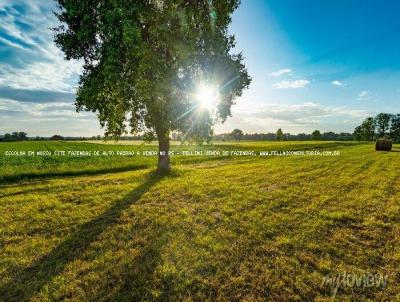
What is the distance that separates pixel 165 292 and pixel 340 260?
440cm

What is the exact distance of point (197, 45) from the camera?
1589 centimetres

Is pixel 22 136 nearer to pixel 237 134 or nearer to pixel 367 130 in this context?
pixel 237 134

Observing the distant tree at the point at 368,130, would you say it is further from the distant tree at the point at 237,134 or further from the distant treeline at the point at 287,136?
the distant tree at the point at 237,134

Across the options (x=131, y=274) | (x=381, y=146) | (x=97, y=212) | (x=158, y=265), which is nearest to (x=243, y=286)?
(x=158, y=265)

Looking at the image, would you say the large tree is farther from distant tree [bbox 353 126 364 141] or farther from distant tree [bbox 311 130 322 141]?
distant tree [bbox 353 126 364 141]

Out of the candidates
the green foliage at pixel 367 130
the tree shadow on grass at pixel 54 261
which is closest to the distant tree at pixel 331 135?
the green foliage at pixel 367 130

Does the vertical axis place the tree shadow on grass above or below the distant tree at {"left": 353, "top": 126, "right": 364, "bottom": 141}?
below

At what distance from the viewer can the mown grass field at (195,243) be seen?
5.35 m

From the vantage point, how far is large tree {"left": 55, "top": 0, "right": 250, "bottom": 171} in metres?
13.3

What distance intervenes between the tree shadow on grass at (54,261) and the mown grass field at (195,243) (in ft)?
0.09

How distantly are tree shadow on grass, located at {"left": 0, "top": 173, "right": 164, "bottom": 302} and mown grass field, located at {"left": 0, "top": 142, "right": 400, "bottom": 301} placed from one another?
0.09 ft

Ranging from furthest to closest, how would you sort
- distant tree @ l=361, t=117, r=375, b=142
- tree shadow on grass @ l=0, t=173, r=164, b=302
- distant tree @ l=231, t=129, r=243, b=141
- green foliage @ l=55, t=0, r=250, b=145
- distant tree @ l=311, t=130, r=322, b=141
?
1. distant tree @ l=231, t=129, r=243, b=141
2. distant tree @ l=311, t=130, r=322, b=141
3. distant tree @ l=361, t=117, r=375, b=142
4. green foliage @ l=55, t=0, r=250, b=145
5. tree shadow on grass @ l=0, t=173, r=164, b=302

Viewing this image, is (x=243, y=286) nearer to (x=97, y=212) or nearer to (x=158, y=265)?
(x=158, y=265)

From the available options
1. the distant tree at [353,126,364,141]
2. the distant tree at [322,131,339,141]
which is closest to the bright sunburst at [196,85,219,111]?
the distant tree at [353,126,364,141]
